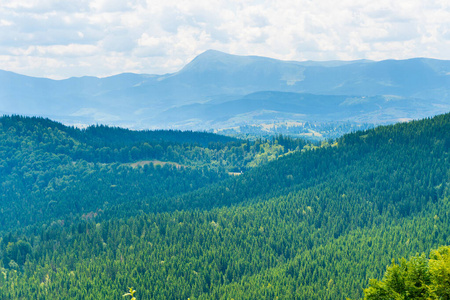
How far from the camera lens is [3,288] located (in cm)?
19375

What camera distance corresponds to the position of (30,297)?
184625 mm

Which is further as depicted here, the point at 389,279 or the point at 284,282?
the point at 284,282

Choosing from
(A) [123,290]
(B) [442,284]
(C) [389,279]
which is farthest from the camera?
(A) [123,290]

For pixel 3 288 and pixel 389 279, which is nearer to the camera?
pixel 389 279

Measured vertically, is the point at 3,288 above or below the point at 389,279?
below

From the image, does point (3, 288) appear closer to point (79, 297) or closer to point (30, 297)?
point (30, 297)

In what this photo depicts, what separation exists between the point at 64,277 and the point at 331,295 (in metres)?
103

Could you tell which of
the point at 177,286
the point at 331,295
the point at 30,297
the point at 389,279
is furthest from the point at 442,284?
the point at 30,297

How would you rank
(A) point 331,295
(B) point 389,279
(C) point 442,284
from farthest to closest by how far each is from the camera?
1. (A) point 331,295
2. (B) point 389,279
3. (C) point 442,284

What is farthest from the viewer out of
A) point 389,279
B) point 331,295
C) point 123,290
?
point 123,290

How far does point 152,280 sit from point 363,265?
82410 mm

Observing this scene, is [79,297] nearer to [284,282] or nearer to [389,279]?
[284,282]

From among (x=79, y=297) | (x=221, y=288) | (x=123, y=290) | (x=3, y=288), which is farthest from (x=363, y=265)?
(x=3, y=288)

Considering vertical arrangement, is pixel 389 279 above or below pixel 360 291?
above
